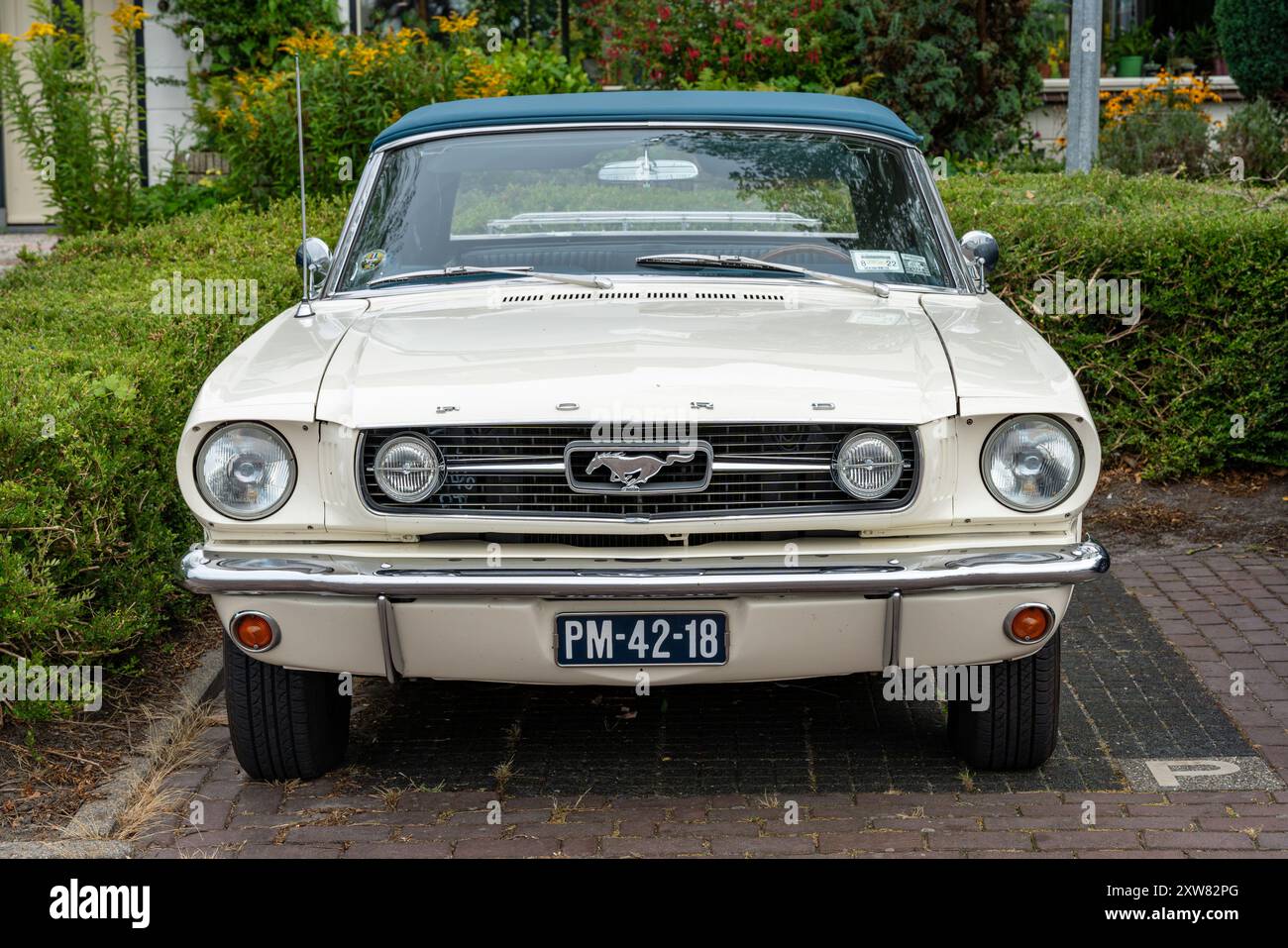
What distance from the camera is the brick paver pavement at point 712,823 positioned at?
3.64m

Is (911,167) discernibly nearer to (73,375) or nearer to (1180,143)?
(73,375)

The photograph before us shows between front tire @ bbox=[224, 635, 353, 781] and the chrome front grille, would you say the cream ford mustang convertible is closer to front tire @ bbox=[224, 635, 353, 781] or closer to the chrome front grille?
the chrome front grille

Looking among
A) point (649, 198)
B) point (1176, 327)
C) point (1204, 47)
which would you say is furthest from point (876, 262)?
point (1204, 47)

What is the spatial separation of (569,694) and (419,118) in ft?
6.51

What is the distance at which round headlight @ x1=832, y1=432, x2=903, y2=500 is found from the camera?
3.47 metres

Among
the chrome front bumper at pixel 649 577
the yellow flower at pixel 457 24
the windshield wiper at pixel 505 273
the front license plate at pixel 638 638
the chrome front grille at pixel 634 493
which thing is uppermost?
the yellow flower at pixel 457 24

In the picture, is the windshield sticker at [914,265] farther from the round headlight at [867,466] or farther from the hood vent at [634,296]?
the round headlight at [867,466]

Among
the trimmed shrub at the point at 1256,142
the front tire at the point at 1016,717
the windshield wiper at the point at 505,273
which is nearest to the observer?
the front tire at the point at 1016,717

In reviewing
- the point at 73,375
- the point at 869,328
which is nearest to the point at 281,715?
the point at 73,375

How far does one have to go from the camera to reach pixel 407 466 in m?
3.48

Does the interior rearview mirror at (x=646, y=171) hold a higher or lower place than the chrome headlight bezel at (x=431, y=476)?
higher

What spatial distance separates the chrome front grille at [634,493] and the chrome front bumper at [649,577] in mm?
132

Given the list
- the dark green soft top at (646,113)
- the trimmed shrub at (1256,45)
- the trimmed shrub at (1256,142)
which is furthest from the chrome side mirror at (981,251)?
the trimmed shrub at (1256,45)

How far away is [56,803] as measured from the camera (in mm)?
3961
